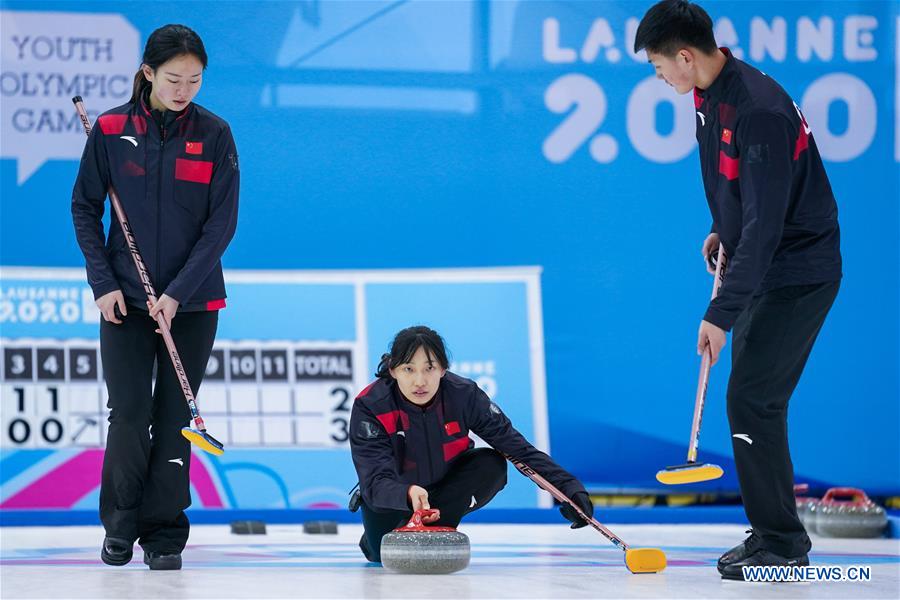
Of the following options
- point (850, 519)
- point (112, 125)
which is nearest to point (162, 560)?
point (112, 125)

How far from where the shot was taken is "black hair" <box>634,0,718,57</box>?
2.91 meters

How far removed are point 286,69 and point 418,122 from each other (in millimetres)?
583

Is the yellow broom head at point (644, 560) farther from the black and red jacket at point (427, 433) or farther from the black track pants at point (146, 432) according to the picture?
the black track pants at point (146, 432)

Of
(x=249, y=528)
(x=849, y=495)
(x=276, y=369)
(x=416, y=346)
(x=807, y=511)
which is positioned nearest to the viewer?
(x=416, y=346)

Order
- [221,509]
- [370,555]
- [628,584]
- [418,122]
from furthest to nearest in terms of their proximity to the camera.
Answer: [418,122]
[221,509]
[370,555]
[628,584]

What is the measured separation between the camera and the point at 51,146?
5285 mm

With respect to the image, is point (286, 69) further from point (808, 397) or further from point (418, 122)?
point (808, 397)

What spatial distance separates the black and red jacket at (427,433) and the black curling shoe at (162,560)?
48 cm

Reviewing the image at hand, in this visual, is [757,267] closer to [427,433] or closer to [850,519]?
[427,433]

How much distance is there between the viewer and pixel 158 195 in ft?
10.8

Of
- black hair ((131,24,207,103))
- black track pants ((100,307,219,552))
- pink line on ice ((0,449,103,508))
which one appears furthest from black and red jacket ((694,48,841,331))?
pink line on ice ((0,449,103,508))

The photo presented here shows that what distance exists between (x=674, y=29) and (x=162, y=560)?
67.9 inches

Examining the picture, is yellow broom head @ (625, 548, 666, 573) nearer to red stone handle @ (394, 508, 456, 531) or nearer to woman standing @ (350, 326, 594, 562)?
woman standing @ (350, 326, 594, 562)

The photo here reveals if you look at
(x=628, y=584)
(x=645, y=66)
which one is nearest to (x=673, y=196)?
(x=645, y=66)
